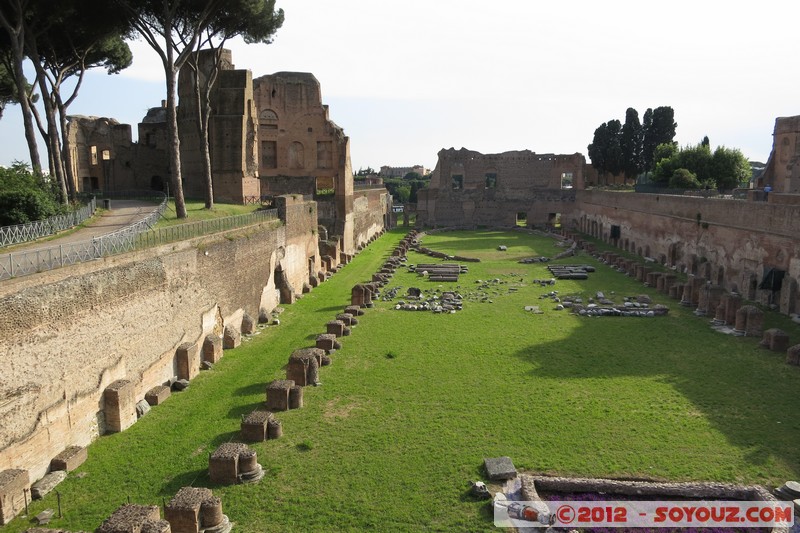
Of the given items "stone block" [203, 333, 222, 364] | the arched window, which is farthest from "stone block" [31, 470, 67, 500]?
the arched window

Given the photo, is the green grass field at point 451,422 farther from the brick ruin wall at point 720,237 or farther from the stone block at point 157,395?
the brick ruin wall at point 720,237

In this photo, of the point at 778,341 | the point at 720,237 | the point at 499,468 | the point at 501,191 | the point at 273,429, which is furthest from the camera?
the point at 501,191

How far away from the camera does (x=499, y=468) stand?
806 centimetres

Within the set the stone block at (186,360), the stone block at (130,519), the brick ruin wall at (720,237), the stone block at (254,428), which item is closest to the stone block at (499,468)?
the stone block at (254,428)

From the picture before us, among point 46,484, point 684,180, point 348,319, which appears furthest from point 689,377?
point 684,180

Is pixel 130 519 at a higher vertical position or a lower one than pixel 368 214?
lower

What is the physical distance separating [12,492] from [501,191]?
1675 inches

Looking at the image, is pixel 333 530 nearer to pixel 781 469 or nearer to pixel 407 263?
pixel 781 469

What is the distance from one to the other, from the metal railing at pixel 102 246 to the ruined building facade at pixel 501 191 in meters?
31.8

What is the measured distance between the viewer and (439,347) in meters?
13.9

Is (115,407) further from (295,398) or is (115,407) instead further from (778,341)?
(778,341)

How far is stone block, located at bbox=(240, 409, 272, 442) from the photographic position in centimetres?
915

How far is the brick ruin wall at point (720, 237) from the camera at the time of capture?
55.7 feet

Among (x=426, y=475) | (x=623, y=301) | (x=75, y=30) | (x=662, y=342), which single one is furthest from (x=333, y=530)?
(x=75, y=30)
